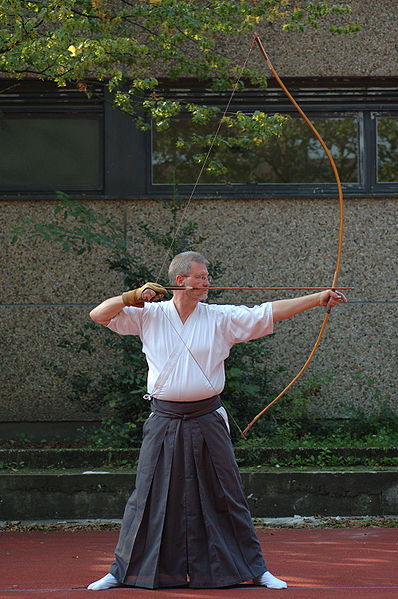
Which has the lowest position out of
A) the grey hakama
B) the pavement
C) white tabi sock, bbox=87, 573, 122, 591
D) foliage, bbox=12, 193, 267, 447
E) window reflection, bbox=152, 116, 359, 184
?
the pavement

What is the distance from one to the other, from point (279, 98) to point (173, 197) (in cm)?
155

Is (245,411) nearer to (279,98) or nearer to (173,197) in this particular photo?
(173,197)

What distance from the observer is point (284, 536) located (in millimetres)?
5773

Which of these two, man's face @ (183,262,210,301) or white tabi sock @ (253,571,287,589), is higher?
man's face @ (183,262,210,301)

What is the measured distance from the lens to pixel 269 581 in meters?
4.26

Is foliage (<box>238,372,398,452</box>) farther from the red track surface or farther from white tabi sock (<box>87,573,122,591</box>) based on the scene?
white tabi sock (<box>87,573,122,591</box>)

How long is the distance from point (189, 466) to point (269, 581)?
0.72 metres

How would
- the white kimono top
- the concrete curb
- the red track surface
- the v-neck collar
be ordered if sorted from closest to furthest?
the red track surface, the white kimono top, the v-neck collar, the concrete curb

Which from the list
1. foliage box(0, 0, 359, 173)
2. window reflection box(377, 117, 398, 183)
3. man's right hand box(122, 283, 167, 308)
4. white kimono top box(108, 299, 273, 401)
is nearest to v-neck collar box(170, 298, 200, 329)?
white kimono top box(108, 299, 273, 401)

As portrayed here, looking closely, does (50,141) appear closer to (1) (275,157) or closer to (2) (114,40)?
(1) (275,157)

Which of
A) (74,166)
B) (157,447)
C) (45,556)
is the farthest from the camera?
(74,166)

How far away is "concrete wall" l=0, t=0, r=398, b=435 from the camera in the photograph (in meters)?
Answer: 7.96

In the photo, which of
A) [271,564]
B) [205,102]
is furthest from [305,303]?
[205,102]

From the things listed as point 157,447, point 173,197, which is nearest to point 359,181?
point 173,197
